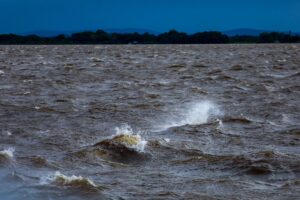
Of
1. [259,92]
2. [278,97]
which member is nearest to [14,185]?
[278,97]

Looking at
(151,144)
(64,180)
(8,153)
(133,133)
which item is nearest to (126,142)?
(151,144)

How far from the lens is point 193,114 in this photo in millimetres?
18859

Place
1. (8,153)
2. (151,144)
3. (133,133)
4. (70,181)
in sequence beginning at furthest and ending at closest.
Answer: (133,133) → (151,144) → (8,153) → (70,181)

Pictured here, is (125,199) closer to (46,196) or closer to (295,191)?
(46,196)

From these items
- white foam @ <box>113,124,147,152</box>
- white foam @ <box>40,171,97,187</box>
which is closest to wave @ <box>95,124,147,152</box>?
white foam @ <box>113,124,147,152</box>

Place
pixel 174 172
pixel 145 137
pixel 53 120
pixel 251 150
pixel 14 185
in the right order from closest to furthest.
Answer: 1. pixel 14 185
2. pixel 174 172
3. pixel 251 150
4. pixel 145 137
5. pixel 53 120

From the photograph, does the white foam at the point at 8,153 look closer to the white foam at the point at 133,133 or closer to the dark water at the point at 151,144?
the dark water at the point at 151,144

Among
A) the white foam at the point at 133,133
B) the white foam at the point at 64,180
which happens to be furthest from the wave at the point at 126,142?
the white foam at the point at 64,180

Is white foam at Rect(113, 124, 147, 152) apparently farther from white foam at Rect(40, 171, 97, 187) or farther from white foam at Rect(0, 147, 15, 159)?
white foam at Rect(40, 171, 97, 187)

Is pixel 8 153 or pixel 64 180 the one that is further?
pixel 8 153

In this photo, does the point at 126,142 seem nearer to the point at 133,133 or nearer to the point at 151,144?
the point at 151,144

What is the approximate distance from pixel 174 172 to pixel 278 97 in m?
13.2

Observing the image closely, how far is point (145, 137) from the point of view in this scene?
15.1 metres

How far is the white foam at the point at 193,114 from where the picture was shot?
17484mm
